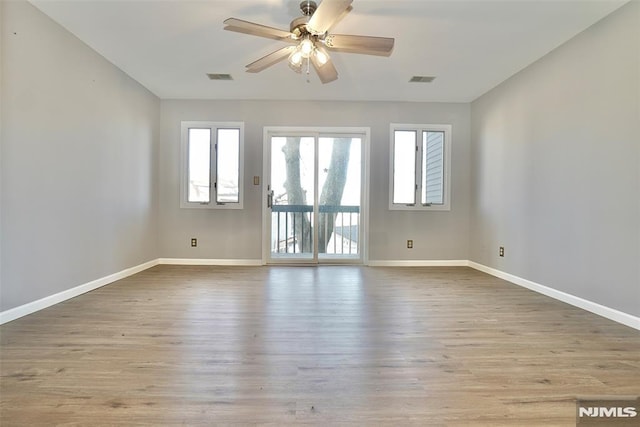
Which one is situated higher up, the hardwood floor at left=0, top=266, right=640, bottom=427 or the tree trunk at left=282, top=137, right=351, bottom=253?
the tree trunk at left=282, top=137, right=351, bottom=253

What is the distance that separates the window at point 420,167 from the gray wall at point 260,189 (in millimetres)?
108

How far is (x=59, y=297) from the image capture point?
264 cm

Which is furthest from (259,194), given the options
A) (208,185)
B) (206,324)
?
(206,324)

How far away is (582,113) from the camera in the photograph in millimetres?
2646

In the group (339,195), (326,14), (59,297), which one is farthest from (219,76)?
(59,297)

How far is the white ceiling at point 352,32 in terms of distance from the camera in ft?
7.68

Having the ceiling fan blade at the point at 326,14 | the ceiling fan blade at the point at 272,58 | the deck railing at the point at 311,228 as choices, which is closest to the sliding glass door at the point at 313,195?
the deck railing at the point at 311,228

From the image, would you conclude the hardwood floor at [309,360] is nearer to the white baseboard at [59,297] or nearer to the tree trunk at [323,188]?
the white baseboard at [59,297]

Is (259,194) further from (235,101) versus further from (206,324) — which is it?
(206,324)

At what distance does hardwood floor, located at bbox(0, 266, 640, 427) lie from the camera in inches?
50.1

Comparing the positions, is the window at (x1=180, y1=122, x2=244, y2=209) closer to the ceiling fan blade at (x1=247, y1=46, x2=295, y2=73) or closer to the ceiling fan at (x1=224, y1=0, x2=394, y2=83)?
the ceiling fan blade at (x1=247, y1=46, x2=295, y2=73)

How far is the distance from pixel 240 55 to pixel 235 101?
1428 millimetres

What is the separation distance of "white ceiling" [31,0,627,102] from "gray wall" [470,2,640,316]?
242 millimetres


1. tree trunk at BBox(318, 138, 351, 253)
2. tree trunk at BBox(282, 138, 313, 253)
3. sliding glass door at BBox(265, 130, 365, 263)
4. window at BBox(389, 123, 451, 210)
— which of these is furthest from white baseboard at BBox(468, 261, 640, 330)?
tree trunk at BBox(282, 138, 313, 253)
